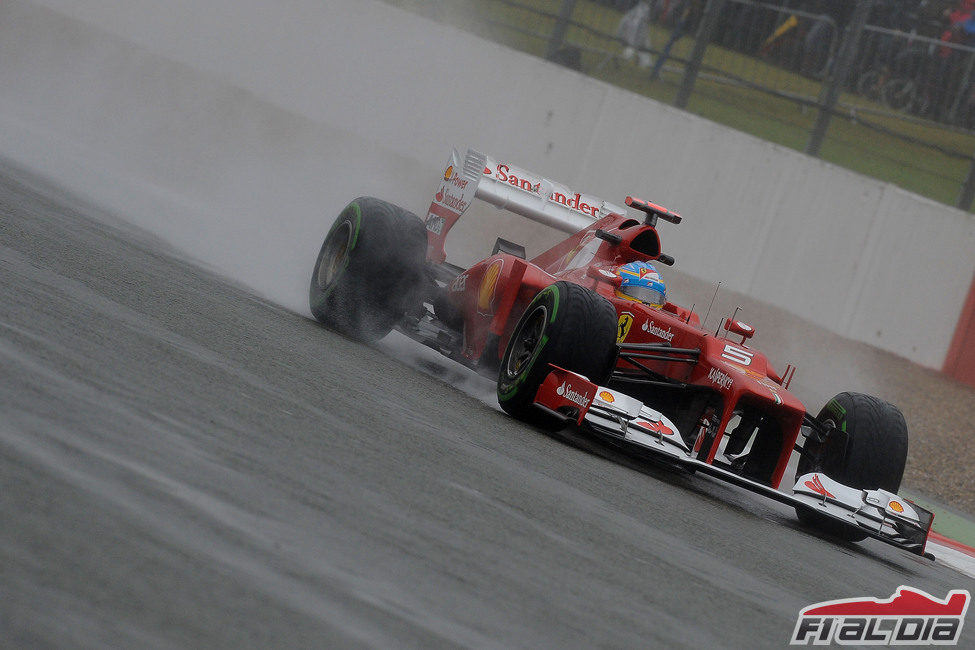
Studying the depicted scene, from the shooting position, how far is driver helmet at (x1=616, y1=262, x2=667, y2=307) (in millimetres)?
9156

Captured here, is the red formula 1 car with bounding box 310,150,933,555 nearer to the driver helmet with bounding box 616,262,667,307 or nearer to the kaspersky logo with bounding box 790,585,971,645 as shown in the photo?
the driver helmet with bounding box 616,262,667,307

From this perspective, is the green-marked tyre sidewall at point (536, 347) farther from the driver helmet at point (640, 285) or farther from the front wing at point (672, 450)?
the driver helmet at point (640, 285)

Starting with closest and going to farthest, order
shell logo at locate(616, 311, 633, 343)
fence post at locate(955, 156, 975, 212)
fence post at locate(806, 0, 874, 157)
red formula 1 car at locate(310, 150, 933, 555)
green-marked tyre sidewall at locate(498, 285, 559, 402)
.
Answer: red formula 1 car at locate(310, 150, 933, 555)
green-marked tyre sidewall at locate(498, 285, 559, 402)
shell logo at locate(616, 311, 633, 343)
fence post at locate(955, 156, 975, 212)
fence post at locate(806, 0, 874, 157)

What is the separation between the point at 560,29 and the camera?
1677 centimetres

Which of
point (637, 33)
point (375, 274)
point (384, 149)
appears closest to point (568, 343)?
point (375, 274)

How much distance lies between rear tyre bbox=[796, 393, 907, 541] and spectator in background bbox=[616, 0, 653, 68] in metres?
8.54

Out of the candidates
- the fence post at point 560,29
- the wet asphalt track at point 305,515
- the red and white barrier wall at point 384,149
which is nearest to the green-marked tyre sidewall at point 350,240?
the wet asphalt track at point 305,515

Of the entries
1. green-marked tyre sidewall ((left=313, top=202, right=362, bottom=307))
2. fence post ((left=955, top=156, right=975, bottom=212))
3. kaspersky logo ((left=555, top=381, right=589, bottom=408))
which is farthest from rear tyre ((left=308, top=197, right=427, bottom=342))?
fence post ((left=955, top=156, right=975, bottom=212))

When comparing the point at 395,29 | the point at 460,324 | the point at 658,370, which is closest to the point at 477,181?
the point at 460,324

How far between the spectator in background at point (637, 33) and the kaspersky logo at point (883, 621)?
34.8 ft

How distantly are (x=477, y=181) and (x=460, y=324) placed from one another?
131cm

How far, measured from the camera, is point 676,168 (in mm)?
15367

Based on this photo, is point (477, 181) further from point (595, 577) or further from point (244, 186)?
point (244, 186)

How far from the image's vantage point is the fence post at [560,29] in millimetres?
16688
